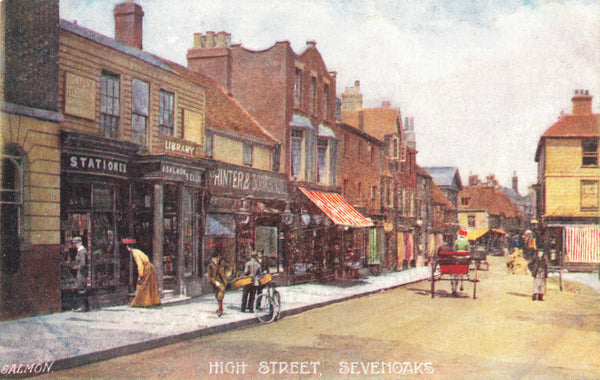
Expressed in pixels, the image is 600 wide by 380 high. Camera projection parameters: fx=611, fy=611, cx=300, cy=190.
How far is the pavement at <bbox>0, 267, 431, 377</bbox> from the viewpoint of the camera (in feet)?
28.5

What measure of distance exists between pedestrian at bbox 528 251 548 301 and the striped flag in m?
21.3

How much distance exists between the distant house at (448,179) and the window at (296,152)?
1833 inches

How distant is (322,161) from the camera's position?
27.8 m

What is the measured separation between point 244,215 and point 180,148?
417 centimetres

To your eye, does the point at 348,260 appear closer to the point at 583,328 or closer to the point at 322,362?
the point at 583,328

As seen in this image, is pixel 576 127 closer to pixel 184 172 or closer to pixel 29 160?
pixel 184 172

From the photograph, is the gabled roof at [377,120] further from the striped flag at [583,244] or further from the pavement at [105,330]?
the pavement at [105,330]

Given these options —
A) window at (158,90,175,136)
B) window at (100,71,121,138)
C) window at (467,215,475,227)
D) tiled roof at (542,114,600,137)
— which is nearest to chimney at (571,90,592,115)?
tiled roof at (542,114,600,137)

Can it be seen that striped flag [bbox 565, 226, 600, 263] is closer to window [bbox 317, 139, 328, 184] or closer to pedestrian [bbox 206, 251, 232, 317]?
window [bbox 317, 139, 328, 184]

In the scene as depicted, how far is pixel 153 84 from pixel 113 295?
5.70m

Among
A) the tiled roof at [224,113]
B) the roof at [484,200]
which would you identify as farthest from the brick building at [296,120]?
the roof at [484,200]

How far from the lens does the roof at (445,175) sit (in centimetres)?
7000

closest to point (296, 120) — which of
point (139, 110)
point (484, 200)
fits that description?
point (139, 110)

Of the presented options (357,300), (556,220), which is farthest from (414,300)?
(556,220)
